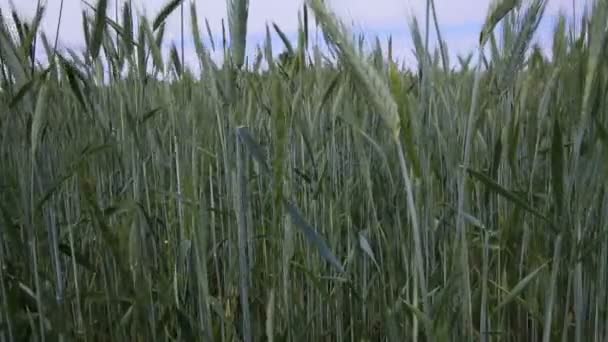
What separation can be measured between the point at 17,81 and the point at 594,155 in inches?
30.2

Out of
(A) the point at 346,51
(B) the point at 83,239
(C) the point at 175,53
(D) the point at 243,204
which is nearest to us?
(A) the point at 346,51

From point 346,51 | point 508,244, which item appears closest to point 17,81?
point 346,51

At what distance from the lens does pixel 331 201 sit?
1017mm

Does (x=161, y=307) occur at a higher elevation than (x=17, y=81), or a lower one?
lower

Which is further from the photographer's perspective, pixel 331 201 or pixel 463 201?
pixel 331 201

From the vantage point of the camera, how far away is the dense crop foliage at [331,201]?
0.66 m

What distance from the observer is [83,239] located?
1.15 meters

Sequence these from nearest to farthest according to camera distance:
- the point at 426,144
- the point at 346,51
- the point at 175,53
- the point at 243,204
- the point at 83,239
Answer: the point at 346,51 → the point at 243,204 → the point at 426,144 → the point at 83,239 → the point at 175,53

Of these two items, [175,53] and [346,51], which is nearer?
[346,51]

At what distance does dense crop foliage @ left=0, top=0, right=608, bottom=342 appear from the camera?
66 cm

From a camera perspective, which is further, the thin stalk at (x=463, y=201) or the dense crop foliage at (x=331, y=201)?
the dense crop foliage at (x=331, y=201)

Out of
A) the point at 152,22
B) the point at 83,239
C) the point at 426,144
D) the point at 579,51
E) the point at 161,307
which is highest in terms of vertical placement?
Result: the point at 152,22

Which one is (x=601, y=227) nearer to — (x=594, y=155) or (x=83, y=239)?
(x=594, y=155)

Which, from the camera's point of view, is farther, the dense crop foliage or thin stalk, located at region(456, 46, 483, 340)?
the dense crop foliage
